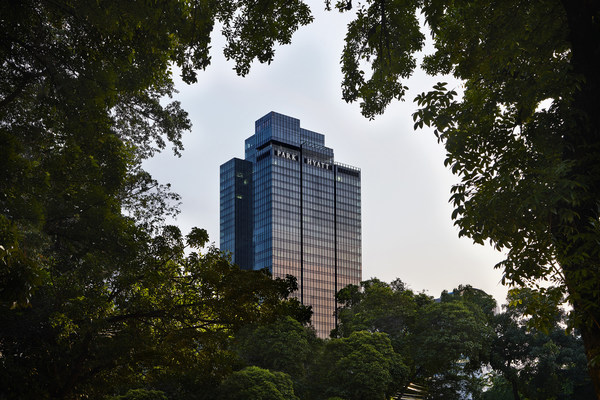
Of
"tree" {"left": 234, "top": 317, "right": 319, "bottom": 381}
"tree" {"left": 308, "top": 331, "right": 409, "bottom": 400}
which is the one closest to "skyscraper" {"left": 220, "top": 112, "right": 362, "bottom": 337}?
"tree" {"left": 308, "top": 331, "right": 409, "bottom": 400}

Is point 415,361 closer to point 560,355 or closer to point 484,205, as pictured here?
point 560,355

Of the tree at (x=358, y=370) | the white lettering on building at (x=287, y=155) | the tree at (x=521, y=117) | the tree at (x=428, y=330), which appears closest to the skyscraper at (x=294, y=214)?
the white lettering on building at (x=287, y=155)

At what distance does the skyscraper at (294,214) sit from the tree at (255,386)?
8149 cm

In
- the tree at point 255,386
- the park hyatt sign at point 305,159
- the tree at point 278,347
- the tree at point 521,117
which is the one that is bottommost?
the tree at point 255,386

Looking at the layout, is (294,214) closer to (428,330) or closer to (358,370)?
(428,330)

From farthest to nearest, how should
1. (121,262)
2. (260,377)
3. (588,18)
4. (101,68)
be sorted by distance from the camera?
(260,377), (121,262), (101,68), (588,18)

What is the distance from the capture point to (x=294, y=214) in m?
105

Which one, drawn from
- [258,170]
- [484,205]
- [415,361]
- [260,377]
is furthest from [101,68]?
[258,170]

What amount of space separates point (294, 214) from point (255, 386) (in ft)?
286

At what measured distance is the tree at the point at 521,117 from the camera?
5.96 metres

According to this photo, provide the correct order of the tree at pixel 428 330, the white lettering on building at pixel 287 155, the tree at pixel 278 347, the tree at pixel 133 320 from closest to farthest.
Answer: the tree at pixel 133 320, the tree at pixel 278 347, the tree at pixel 428 330, the white lettering on building at pixel 287 155

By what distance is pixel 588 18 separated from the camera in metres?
5.93

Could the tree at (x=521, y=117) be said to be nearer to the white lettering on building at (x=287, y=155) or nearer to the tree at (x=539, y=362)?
the tree at (x=539, y=362)

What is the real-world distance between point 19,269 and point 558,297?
571 cm
